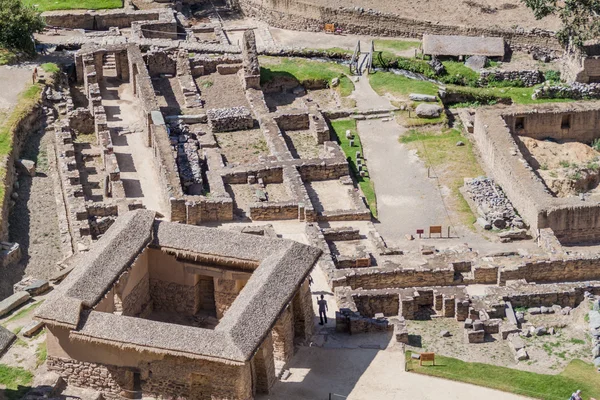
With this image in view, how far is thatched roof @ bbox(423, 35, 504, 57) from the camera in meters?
70.9

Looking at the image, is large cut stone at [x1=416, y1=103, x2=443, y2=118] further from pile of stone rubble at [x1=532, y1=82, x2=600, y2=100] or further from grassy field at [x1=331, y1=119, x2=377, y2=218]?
pile of stone rubble at [x1=532, y1=82, x2=600, y2=100]

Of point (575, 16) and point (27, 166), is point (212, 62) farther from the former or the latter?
point (575, 16)

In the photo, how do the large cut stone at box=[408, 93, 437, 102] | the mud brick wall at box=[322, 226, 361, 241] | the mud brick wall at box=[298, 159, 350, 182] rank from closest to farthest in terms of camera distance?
the mud brick wall at box=[322, 226, 361, 241], the mud brick wall at box=[298, 159, 350, 182], the large cut stone at box=[408, 93, 437, 102]

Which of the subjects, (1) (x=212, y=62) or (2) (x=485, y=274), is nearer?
(2) (x=485, y=274)

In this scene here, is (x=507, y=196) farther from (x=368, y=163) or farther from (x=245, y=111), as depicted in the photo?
(x=245, y=111)

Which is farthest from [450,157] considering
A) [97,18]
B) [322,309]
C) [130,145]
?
[97,18]

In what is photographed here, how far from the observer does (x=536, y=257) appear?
53125 millimetres

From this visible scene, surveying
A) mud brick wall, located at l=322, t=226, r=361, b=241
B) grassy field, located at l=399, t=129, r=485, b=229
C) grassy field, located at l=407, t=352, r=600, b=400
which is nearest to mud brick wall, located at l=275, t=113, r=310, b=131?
grassy field, located at l=399, t=129, r=485, b=229

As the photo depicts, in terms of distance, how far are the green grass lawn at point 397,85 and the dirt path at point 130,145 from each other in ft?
39.5

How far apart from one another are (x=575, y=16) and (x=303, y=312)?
96.4 ft

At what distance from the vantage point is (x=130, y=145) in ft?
205

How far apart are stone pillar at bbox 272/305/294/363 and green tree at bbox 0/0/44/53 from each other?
3017 centimetres

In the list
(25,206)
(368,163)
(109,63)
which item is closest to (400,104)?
(368,163)

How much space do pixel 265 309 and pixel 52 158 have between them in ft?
71.3
